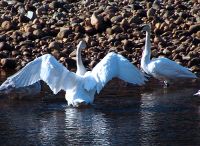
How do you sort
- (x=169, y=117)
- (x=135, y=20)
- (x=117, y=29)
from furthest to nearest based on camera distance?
(x=135, y=20) < (x=117, y=29) < (x=169, y=117)


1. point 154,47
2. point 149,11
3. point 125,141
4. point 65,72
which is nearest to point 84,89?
point 65,72

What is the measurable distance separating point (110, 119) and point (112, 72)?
1.22 meters

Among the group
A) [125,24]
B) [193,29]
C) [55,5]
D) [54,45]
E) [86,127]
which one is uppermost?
[55,5]

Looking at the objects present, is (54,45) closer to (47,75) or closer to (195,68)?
(195,68)

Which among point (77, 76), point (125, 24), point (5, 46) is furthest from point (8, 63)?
point (77, 76)

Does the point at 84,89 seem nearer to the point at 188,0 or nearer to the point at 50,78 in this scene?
the point at 50,78

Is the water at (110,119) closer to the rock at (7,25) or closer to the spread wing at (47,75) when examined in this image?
the spread wing at (47,75)

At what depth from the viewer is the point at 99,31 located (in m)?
26.8

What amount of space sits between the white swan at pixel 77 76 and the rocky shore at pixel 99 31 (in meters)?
5.17

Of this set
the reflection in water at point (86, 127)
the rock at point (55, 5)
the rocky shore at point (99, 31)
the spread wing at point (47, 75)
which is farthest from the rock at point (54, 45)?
the reflection in water at point (86, 127)

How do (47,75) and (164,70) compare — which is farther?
(164,70)

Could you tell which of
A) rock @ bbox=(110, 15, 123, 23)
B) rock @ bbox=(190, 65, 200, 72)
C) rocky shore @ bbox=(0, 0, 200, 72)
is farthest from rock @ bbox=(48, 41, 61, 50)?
rock @ bbox=(190, 65, 200, 72)

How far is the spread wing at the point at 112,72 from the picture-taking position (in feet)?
56.3

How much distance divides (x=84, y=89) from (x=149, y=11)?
1100 cm
